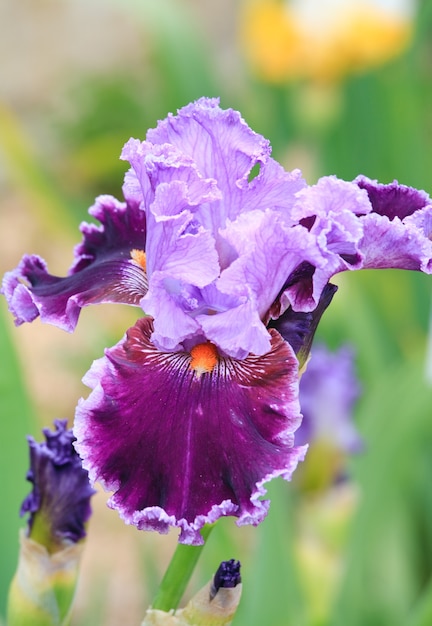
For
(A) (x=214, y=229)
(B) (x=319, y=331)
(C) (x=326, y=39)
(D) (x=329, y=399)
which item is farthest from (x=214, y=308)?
(C) (x=326, y=39)

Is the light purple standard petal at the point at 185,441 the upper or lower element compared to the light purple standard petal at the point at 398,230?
lower

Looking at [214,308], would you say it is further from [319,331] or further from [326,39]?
[326,39]

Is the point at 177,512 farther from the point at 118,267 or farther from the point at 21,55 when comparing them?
the point at 21,55

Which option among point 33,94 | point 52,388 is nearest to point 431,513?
point 52,388

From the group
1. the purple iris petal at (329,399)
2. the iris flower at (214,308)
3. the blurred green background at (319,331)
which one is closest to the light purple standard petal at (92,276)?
the iris flower at (214,308)

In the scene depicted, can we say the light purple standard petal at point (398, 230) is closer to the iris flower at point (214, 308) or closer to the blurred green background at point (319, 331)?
the iris flower at point (214, 308)
